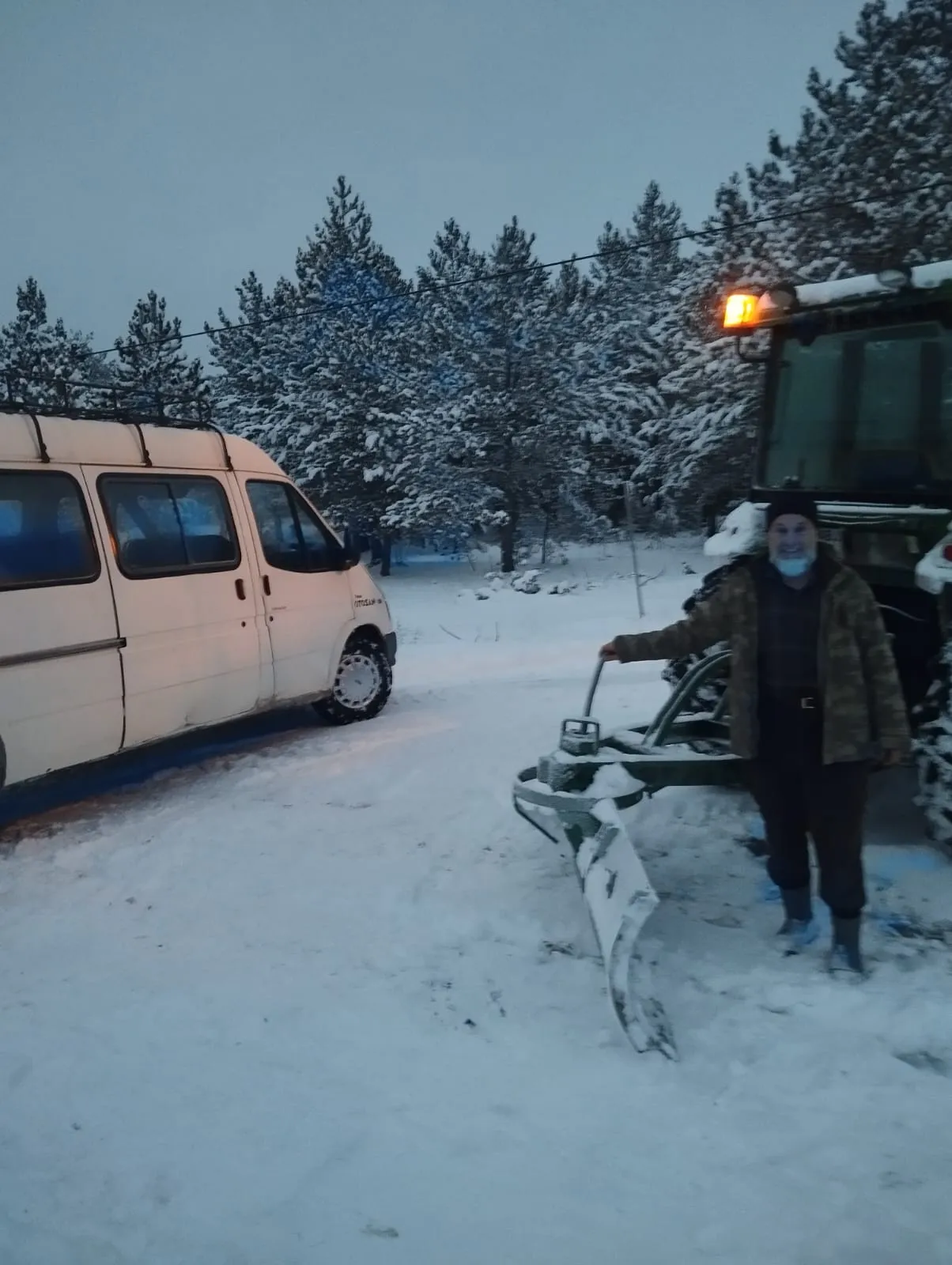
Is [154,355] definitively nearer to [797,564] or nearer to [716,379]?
[716,379]

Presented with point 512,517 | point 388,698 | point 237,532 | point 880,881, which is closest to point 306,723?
point 388,698

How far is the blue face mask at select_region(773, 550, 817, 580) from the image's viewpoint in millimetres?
3549

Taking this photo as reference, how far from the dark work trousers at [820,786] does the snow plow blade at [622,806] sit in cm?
45

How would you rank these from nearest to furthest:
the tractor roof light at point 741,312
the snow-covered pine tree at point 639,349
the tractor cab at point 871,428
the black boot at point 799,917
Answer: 1. the black boot at point 799,917
2. the tractor cab at point 871,428
3. the tractor roof light at point 741,312
4. the snow-covered pine tree at point 639,349

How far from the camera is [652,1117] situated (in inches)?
114

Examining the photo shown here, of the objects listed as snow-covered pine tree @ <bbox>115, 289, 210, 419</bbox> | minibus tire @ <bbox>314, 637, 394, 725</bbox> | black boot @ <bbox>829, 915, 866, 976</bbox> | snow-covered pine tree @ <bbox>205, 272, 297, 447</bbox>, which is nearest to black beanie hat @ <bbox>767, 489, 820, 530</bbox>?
black boot @ <bbox>829, 915, 866, 976</bbox>

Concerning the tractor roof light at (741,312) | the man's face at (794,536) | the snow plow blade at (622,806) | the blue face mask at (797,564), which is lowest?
the snow plow blade at (622,806)

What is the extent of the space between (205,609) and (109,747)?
1121mm

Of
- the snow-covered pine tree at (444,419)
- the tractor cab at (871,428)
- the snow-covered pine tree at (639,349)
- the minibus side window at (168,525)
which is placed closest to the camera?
the tractor cab at (871,428)

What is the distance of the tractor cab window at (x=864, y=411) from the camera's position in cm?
511

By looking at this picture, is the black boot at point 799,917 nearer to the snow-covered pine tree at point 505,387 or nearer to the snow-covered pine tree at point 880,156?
the snow-covered pine tree at point 880,156

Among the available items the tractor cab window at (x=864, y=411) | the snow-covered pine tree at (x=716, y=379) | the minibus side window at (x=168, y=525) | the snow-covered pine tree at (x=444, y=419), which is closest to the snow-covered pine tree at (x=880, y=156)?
the snow-covered pine tree at (x=716, y=379)

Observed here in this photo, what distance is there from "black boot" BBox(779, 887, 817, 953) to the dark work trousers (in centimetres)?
24

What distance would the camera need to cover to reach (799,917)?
398 cm
